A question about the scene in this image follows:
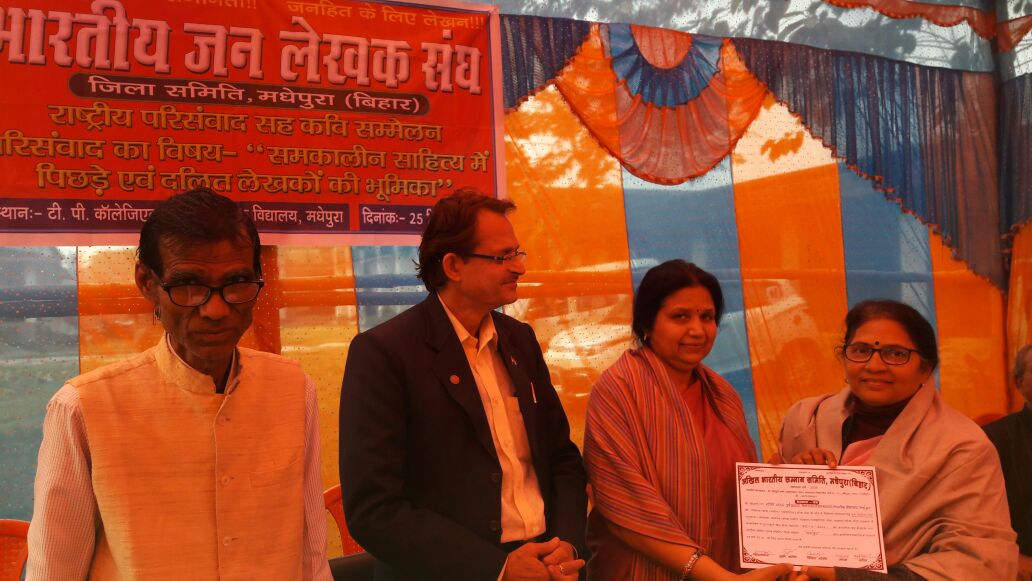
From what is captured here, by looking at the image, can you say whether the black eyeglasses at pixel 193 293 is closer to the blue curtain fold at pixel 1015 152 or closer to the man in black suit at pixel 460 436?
the man in black suit at pixel 460 436

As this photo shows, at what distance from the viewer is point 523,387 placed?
212cm

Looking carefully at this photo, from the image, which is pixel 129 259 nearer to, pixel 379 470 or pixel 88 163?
pixel 88 163

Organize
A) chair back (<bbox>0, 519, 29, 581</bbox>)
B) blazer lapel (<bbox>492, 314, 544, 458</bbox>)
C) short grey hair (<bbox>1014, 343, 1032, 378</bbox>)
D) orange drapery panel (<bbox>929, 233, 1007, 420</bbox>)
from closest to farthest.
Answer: blazer lapel (<bbox>492, 314, 544, 458</bbox>)
chair back (<bbox>0, 519, 29, 581</bbox>)
short grey hair (<bbox>1014, 343, 1032, 378</bbox>)
orange drapery panel (<bbox>929, 233, 1007, 420</bbox>)

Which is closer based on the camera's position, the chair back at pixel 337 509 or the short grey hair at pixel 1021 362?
the short grey hair at pixel 1021 362

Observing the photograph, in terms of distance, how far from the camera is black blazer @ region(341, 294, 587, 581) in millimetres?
1852

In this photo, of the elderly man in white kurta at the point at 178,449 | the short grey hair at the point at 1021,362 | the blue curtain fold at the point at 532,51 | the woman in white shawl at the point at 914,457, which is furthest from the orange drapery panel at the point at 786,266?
the elderly man in white kurta at the point at 178,449

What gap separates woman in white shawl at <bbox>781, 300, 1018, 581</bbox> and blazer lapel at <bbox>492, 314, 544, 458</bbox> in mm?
738

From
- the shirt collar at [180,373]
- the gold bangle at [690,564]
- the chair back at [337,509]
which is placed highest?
the shirt collar at [180,373]

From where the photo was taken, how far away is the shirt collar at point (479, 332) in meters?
2.09

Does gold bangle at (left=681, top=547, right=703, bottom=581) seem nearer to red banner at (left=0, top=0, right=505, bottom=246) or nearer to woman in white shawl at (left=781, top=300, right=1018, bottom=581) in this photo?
woman in white shawl at (left=781, top=300, right=1018, bottom=581)

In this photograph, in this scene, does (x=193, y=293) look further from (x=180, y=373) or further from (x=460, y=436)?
(x=460, y=436)

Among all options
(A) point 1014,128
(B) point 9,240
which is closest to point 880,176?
(A) point 1014,128

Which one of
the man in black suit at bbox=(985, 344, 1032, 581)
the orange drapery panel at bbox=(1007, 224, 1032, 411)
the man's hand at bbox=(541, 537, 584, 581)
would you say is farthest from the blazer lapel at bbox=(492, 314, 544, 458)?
the orange drapery panel at bbox=(1007, 224, 1032, 411)

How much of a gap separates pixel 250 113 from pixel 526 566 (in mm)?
2487
